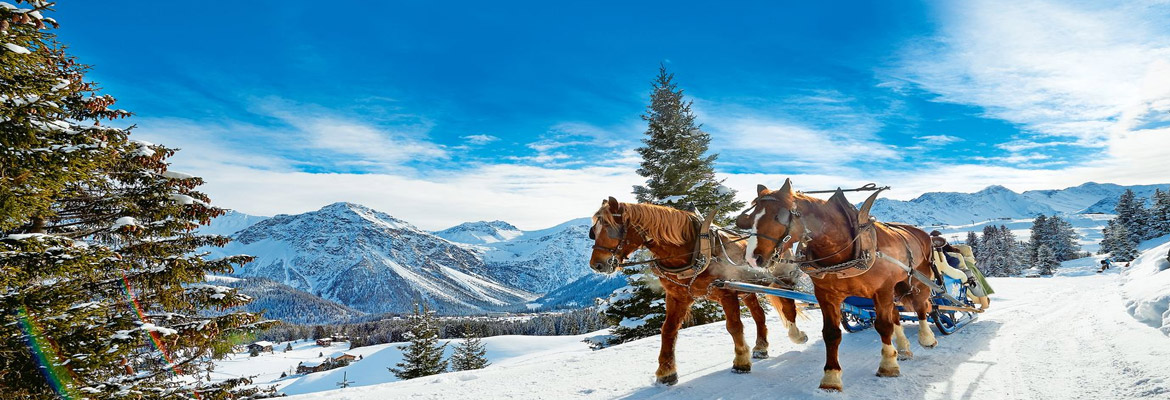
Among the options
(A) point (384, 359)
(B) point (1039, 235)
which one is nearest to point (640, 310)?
(A) point (384, 359)

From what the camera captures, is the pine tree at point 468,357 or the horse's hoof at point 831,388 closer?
the horse's hoof at point 831,388

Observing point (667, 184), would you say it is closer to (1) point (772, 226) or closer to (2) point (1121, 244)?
(1) point (772, 226)

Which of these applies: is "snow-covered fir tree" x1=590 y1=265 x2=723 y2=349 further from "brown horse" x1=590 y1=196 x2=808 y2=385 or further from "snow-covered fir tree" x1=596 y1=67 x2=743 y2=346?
"brown horse" x1=590 y1=196 x2=808 y2=385

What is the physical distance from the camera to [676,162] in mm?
16000

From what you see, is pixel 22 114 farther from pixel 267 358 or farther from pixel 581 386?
pixel 267 358

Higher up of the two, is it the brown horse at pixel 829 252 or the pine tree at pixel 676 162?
the pine tree at pixel 676 162

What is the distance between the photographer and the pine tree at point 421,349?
1119 inches

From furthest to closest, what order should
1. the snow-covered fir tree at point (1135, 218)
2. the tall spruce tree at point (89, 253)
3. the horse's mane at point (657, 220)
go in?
the snow-covered fir tree at point (1135, 218)
the horse's mane at point (657, 220)
the tall spruce tree at point (89, 253)

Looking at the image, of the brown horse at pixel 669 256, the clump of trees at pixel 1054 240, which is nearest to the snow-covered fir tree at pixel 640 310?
the brown horse at pixel 669 256

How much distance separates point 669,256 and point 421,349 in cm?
2623

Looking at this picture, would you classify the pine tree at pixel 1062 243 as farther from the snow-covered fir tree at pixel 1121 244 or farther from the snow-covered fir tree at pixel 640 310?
the snow-covered fir tree at pixel 640 310

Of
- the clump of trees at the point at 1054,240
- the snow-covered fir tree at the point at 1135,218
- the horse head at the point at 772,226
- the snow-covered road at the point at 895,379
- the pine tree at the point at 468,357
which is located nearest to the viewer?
the snow-covered road at the point at 895,379

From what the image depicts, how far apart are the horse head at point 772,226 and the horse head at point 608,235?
1.31 metres

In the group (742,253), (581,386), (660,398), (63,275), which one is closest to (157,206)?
(63,275)
